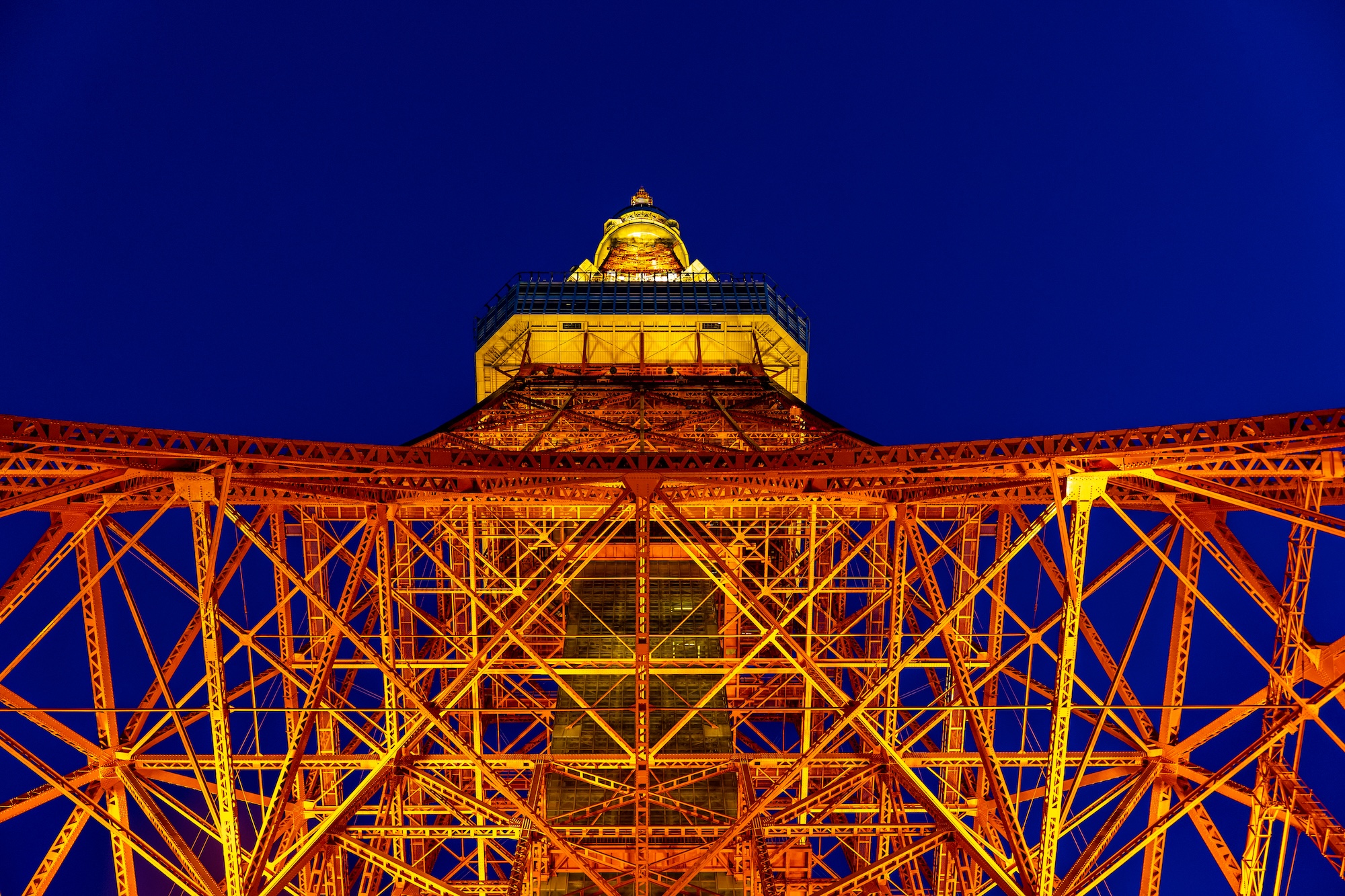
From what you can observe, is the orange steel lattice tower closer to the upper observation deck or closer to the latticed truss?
the latticed truss

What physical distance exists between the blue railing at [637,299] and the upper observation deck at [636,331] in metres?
0.05

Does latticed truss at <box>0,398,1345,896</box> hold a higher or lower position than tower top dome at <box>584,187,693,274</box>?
lower

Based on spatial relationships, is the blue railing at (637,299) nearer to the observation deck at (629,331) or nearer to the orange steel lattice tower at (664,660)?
the observation deck at (629,331)

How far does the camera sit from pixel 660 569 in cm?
3178

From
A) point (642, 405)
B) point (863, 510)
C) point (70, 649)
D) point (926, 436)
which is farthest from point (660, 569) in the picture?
point (926, 436)

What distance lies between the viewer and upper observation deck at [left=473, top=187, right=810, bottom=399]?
41.0m

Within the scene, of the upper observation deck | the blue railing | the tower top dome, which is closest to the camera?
the upper observation deck

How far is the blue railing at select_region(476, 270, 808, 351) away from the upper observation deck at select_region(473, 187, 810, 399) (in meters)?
0.05

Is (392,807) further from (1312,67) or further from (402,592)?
(1312,67)

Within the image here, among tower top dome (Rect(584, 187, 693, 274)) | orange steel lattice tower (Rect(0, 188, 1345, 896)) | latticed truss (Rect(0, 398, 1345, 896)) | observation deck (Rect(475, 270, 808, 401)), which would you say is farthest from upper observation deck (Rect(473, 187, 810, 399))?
tower top dome (Rect(584, 187, 693, 274))

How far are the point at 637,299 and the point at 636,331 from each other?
1.79 metres

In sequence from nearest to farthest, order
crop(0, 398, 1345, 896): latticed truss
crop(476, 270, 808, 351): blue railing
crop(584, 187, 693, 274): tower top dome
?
crop(0, 398, 1345, 896): latticed truss
crop(476, 270, 808, 351): blue railing
crop(584, 187, 693, 274): tower top dome

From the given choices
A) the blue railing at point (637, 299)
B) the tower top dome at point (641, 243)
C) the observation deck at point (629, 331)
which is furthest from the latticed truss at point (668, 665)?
the tower top dome at point (641, 243)

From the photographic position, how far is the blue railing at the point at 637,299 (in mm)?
41312
